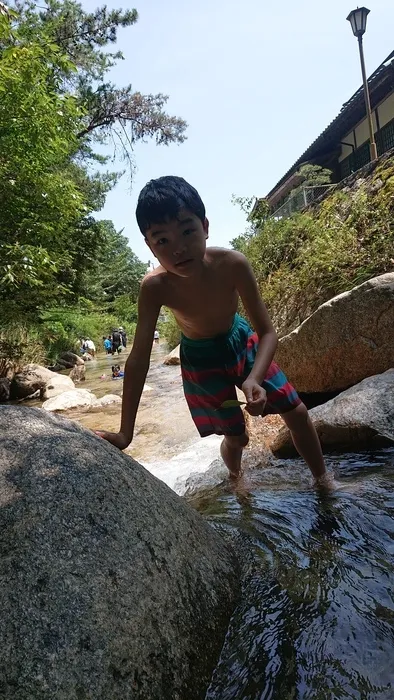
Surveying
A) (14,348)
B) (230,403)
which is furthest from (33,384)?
(230,403)

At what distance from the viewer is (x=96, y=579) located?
3.72 ft

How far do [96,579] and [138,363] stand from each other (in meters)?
1.13

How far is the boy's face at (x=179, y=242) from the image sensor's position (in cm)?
198

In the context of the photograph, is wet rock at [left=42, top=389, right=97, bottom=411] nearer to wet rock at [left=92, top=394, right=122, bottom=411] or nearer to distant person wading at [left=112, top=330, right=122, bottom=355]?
wet rock at [left=92, top=394, right=122, bottom=411]

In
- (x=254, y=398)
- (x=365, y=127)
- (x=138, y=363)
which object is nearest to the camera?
(x=254, y=398)

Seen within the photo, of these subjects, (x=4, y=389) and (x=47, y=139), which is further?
(x=4, y=389)

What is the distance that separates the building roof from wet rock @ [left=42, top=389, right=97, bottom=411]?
419 inches

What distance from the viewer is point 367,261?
5094 millimetres

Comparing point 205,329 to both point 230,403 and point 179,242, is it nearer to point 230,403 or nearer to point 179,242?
point 230,403

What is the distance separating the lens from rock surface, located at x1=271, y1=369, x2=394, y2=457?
9.68ft

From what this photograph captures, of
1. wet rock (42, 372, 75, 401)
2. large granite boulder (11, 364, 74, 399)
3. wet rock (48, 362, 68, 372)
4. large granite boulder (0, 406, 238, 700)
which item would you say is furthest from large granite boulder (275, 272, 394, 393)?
wet rock (48, 362, 68, 372)

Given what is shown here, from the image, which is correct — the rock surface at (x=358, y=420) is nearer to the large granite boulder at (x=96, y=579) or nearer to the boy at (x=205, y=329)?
the boy at (x=205, y=329)

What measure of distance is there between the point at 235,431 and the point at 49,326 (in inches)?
455

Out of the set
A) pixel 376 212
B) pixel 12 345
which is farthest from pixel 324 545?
pixel 12 345
